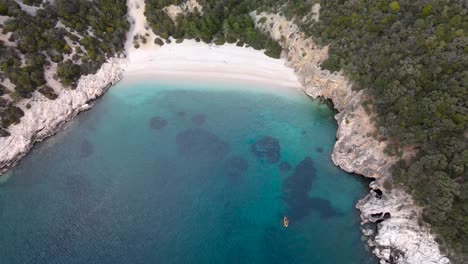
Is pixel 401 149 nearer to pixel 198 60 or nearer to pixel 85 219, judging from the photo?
pixel 198 60

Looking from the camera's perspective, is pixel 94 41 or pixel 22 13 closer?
pixel 22 13

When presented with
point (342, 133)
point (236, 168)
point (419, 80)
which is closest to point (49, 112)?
point (236, 168)

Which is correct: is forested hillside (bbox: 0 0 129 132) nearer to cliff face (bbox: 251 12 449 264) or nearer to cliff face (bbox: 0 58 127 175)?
cliff face (bbox: 0 58 127 175)

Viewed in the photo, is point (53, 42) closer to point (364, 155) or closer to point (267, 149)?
point (267, 149)

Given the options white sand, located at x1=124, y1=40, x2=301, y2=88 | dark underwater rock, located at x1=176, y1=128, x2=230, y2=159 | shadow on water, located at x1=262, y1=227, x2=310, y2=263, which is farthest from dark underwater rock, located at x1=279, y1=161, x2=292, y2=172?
white sand, located at x1=124, y1=40, x2=301, y2=88

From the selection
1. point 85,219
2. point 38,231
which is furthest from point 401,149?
point 38,231

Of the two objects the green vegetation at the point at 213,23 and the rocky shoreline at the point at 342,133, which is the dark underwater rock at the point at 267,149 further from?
the green vegetation at the point at 213,23
